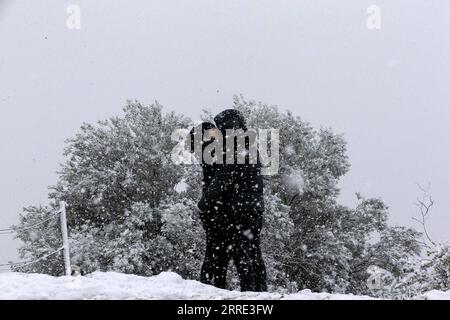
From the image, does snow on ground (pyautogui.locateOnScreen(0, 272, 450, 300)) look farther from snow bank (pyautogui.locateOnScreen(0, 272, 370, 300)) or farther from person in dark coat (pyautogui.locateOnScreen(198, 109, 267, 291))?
person in dark coat (pyautogui.locateOnScreen(198, 109, 267, 291))

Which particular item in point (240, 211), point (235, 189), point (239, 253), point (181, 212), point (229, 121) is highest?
point (229, 121)

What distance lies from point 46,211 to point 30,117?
5827 inches

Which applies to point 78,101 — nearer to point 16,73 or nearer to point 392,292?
point 16,73

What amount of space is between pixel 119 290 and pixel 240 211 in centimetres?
125

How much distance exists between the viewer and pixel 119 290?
11.5ft

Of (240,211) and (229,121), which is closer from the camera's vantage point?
(240,211)

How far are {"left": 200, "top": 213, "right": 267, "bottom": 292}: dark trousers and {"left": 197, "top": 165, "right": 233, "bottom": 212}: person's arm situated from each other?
0.23 m

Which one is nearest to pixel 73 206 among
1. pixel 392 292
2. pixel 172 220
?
pixel 172 220

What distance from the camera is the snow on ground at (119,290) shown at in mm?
3293

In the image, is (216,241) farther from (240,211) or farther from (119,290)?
(119,290)

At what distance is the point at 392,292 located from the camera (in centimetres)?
634

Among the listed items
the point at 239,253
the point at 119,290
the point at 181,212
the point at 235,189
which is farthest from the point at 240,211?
the point at 181,212

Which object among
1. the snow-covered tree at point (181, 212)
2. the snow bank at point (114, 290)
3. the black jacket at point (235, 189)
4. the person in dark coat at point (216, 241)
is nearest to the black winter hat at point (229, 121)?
the black jacket at point (235, 189)

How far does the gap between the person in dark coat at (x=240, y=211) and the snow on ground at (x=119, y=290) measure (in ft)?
1.25
